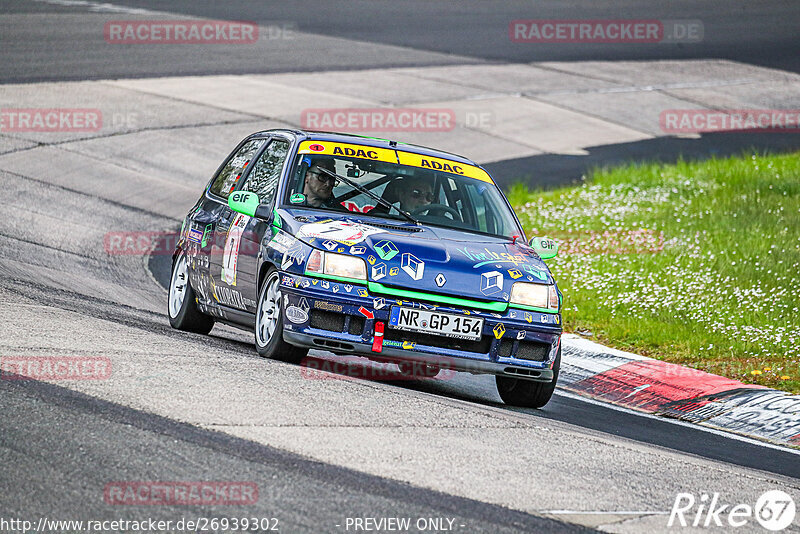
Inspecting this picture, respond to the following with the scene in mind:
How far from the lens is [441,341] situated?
25.5 ft

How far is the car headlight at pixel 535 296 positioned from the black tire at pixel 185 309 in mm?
2896

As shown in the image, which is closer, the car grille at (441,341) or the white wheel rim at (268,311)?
the car grille at (441,341)

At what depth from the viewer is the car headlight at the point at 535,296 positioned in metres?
7.98

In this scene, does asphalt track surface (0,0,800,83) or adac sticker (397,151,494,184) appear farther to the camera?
asphalt track surface (0,0,800,83)

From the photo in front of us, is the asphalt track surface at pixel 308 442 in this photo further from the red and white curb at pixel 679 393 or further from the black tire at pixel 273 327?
the red and white curb at pixel 679 393

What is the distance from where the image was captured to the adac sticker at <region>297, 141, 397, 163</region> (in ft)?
29.8

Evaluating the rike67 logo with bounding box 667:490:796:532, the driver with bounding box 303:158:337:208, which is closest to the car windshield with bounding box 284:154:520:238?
A: the driver with bounding box 303:158:337:208

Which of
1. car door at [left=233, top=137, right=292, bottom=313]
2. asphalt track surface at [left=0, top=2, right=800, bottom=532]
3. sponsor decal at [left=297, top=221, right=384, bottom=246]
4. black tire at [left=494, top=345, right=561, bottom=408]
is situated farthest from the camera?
car door at [left=233, top=137, right=292, bottom=313]

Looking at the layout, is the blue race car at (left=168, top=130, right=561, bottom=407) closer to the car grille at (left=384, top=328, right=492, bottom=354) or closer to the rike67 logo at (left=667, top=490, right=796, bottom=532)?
the car grille at (left=384, top=328, right=492, bottom=354)

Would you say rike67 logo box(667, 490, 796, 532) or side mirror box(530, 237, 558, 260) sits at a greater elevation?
side mirror box(530, 237, 558, 260)

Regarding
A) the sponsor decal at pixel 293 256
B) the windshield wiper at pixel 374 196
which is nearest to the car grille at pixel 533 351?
the windshield wiper at pixel 374 196

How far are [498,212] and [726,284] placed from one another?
13.8ft

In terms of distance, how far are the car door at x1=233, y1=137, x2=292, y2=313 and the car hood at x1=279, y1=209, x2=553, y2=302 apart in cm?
30

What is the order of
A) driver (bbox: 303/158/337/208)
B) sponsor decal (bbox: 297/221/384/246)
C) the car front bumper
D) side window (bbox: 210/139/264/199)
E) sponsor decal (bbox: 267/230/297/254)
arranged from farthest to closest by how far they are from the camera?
side window (bbox: 210/139/264/199) < driver (bbox: 303/158/337/208) < sponsor decal (bbox: 267/230/297/254) < sponsor decal (bbox: 297/221/384/246) < the car front bumper
